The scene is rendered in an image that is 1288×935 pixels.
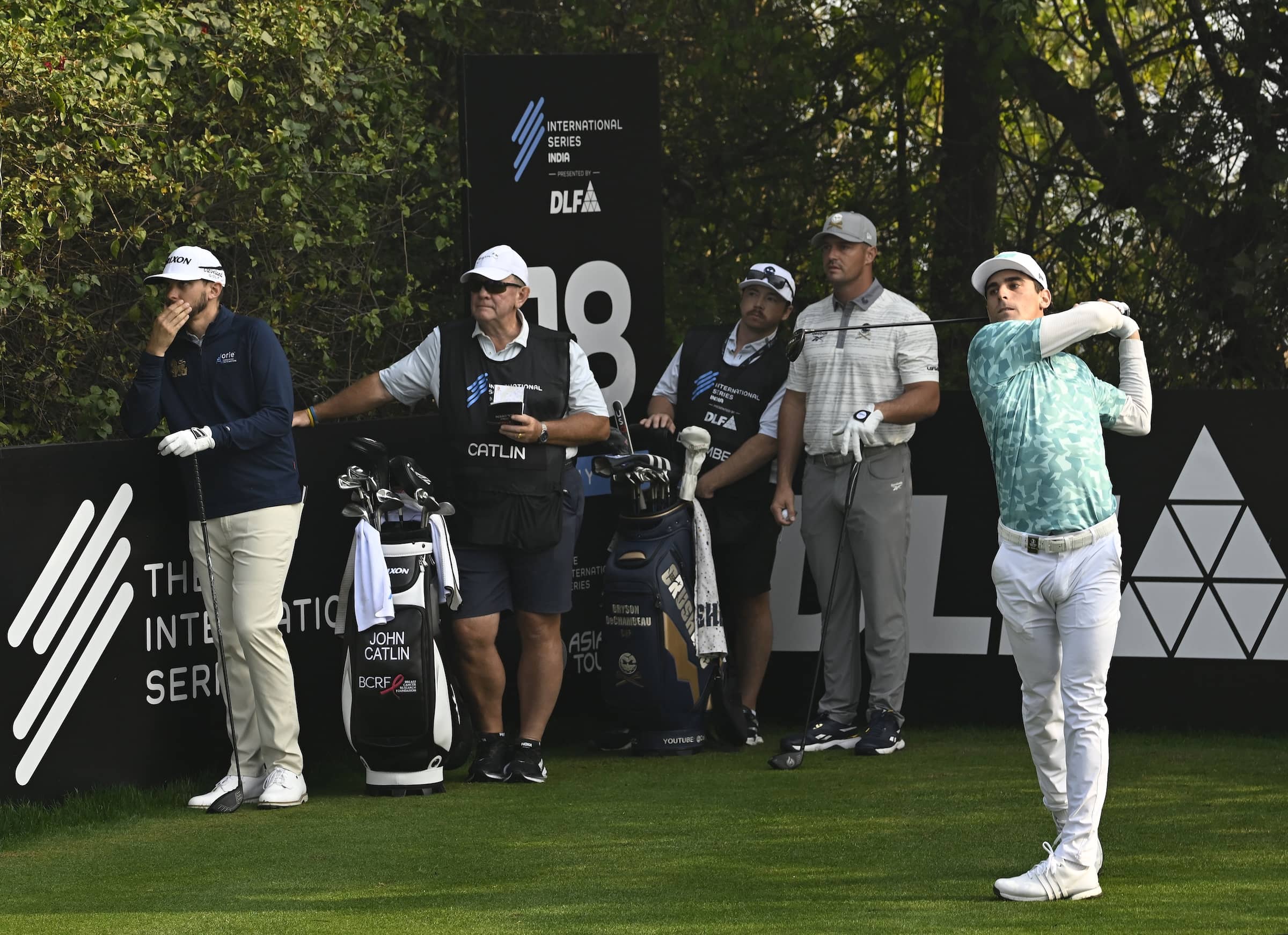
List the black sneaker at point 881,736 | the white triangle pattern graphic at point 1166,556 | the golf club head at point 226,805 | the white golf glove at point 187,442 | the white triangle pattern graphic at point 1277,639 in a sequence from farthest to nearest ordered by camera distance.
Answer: the white triangle pattern graphic at point 1166,556
the white triangle pattern graphic at point 1277,639
the black sneaker at point 881,736
the golf club head at point 226,805
the white golf glove at point 187,442

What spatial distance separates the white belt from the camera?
4.30 meters

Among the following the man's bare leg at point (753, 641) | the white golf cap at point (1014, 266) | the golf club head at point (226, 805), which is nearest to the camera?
the white golf cap at point (1014, 266)

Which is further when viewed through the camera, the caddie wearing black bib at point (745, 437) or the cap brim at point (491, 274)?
the caddie wearing black bib at point (745, 437)

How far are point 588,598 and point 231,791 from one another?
2.10 m

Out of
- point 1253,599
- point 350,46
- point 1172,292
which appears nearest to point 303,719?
point 350,46

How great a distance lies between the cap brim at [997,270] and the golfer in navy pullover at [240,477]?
2369mm

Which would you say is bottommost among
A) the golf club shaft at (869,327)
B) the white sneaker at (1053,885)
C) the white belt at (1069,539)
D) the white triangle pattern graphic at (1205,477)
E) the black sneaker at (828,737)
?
the black sneaker at (828,737)

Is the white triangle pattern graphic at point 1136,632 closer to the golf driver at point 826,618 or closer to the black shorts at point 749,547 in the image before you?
the golf driver at point 826,618

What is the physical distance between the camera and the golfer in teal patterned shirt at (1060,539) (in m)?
4.27

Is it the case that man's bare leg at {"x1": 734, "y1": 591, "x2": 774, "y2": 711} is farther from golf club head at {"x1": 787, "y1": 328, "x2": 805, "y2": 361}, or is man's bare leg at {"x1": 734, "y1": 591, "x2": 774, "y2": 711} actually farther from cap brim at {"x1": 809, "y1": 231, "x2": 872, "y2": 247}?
cap brim at {"x1": 809, "y1": 231, "x2": 872, "y2": 247}

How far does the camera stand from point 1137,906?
13.8 ft

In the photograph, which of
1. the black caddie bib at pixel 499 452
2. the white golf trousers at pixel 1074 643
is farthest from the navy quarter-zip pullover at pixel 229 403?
the white golf trousers at pixel 1074 643

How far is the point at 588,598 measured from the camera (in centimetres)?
752

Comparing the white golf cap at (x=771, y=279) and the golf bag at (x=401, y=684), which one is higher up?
the white golf cap at (x=771, y=279)
